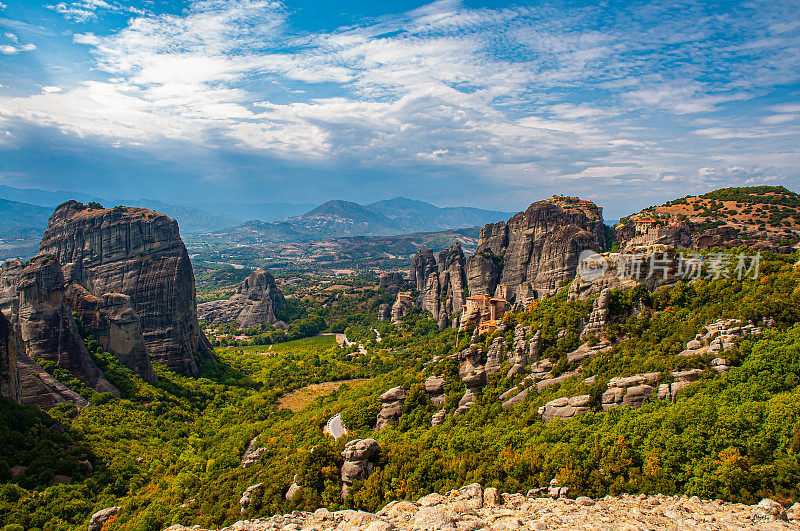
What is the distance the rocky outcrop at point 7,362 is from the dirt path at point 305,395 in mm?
28325

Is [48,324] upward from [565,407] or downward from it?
downward

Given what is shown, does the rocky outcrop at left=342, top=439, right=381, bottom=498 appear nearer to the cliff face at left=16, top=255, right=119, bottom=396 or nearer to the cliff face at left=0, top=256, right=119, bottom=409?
the cliff face at left=0, top=256, right=119, bottom=409

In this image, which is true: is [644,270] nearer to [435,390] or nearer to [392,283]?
[435,390]

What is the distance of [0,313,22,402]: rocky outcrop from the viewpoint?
35812 mm

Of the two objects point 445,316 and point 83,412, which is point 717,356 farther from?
point 445,316

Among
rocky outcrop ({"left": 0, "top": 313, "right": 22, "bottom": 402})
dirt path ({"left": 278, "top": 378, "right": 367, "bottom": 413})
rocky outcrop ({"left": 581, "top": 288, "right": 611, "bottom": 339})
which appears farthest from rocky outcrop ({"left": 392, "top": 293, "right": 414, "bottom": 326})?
rocky outcrop ({"left": 0, "top": 313, "right": 22, "bottom": 402})

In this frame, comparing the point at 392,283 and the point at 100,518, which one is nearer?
the point at 100,518

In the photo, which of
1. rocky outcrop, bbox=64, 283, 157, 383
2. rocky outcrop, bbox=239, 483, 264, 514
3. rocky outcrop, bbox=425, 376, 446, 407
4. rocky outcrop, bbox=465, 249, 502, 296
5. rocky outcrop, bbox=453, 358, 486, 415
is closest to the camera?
rocky outcrop, bbox=239, 483, 264, 514

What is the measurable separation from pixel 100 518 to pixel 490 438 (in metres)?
25.6

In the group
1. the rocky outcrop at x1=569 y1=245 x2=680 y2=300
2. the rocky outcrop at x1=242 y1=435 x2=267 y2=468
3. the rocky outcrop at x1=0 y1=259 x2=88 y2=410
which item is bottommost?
the rocky outcrop at x1=242 y1=435 x2=267 y2=468

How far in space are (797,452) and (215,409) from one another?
5655 centimetres

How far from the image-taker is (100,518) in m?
29.3

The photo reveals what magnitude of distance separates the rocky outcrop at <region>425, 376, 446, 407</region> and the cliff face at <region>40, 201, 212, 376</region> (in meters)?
41.7

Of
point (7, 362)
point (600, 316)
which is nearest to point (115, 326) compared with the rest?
point (7, 362)
